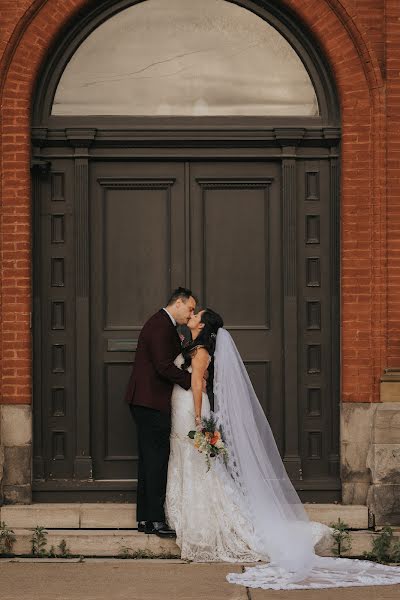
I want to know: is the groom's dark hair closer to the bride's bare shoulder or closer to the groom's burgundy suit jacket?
the groom's burgundy suit jacket

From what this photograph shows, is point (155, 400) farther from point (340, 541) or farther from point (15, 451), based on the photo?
point (340, 541)

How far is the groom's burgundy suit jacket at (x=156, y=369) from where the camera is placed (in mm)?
9328

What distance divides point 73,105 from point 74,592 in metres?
4.17

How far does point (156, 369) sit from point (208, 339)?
478 millimetres

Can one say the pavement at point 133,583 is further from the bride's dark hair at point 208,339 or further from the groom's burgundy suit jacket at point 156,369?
the bride's dark hair at point 208,339

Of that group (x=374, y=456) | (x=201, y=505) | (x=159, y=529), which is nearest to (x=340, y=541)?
(x=374, y=456)

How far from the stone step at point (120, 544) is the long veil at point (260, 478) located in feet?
1.33

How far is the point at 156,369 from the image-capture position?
368 inches

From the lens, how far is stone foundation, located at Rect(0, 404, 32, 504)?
978 centimetres

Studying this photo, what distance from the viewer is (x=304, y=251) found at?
10.1m

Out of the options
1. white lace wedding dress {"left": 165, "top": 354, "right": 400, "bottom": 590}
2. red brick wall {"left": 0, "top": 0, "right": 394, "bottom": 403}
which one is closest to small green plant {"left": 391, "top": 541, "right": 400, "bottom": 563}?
white lace wedding dress {"left": 165, "top": 354, "right": 400, "bottom": 590}

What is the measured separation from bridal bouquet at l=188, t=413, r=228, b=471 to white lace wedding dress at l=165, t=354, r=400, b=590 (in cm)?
12

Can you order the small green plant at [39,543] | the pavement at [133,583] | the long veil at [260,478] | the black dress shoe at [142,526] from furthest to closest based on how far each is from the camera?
1. the black dress shoe at [142,526]
2. the small green plant at [39,543]
3. the long veil at [260,478]
4. the pavement at [133,583]

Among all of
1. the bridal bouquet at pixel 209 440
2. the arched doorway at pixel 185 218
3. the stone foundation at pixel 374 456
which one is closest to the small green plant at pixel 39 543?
the arched doorway at pixel 185 218
